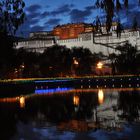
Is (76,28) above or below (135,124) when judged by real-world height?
above

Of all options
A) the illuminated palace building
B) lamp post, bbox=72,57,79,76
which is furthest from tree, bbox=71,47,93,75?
the illuminated palace building

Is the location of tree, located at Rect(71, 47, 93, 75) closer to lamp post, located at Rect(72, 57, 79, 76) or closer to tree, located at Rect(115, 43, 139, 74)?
lamp post, located at Rect(72, 57, 79, 76)

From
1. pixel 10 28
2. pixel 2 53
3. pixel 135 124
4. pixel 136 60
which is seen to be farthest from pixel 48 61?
pixel 135 124

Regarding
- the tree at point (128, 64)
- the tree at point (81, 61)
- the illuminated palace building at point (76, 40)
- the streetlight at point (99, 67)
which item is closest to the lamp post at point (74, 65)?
the tree at point (81, 61)

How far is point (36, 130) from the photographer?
644 inches

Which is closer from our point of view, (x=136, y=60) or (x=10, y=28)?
(x=10, y=28)

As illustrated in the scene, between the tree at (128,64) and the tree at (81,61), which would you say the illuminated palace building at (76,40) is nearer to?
the tree at (81,61)

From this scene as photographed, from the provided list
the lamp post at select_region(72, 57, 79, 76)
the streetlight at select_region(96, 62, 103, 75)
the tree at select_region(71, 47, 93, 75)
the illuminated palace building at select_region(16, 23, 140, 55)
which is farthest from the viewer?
the illuminated palace building at select_region(16, 23, 140, 55)

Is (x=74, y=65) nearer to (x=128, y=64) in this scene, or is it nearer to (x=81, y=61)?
(x=81, y=61)

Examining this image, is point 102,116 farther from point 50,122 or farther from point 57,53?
point 57,53

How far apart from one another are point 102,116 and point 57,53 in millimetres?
89008

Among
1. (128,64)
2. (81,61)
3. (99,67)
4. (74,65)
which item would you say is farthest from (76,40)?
(128,64)

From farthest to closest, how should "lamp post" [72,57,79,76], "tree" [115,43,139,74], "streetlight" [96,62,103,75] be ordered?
"streetlight" [96,62,103,75]
"lamp post" [72,57,79,76]
"tree" [115,43,139,74]

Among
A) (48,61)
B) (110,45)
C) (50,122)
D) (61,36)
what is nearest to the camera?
(50,122)
